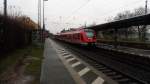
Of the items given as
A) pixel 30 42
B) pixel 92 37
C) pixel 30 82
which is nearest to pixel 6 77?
pixel 30 82

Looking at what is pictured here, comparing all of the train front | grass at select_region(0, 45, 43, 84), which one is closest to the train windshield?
the train front

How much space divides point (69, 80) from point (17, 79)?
7.28 feet

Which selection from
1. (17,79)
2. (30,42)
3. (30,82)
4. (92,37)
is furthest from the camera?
(30,42)

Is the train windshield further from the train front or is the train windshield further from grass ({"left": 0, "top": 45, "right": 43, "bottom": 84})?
grass ({"left": 0, "top": 45, "right": 43, "bottom": 84})

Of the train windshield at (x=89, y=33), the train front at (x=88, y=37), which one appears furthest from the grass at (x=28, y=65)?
the train windshield at (x=89, y=33)

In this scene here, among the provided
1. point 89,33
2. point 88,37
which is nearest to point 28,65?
point 88,37

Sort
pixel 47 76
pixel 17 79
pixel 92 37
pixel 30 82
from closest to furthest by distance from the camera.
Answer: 1. pixel 30 82
2. pixel 17 79
3. pixel 47 76
4. pixel 92 37

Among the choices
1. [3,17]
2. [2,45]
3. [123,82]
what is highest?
[3,17]

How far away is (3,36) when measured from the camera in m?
15.9

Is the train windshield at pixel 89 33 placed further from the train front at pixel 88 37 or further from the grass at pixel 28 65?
the grass at pixel 28 65

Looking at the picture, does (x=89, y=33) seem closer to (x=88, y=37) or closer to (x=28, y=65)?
(x=88, y=37)

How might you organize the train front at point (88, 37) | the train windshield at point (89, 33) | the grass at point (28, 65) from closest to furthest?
the grass at point (28, 65) → the train front at point (88, 37) → the train windshield at point (89, 33)

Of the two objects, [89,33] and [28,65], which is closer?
[28,65]

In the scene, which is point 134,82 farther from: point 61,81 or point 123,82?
point 61,81
